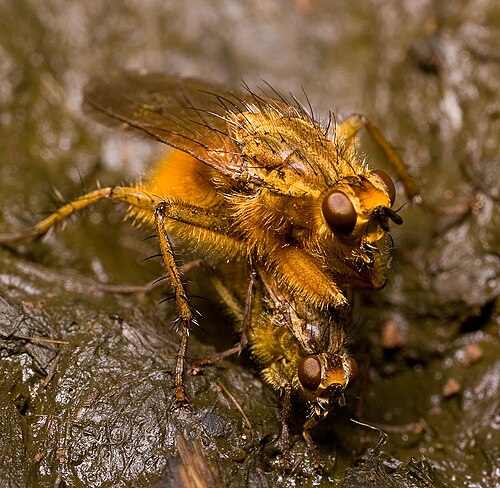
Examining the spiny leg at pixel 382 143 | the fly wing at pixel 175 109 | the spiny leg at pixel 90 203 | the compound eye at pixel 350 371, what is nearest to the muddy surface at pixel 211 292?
the spiny leg at pixel 90 203

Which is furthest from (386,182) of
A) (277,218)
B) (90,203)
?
(90,203)

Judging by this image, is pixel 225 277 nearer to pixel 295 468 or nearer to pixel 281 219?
pixel 281 219

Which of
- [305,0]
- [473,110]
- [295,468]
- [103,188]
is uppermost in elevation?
[305,0]

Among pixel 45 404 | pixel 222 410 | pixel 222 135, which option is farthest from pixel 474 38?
pixel 45 404

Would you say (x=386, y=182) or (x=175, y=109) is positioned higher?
(x=175, y=109)

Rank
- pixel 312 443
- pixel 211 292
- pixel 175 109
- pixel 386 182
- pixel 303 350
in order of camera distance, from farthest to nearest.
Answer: pixel 175 109
pixel 211 292
pixel 386 182
pixel 303 350
pixel 312 443

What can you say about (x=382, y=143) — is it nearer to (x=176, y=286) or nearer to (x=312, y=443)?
(x=176, y=286)

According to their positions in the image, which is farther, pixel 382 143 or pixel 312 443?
pixel 382 143
